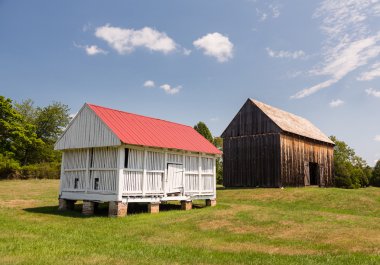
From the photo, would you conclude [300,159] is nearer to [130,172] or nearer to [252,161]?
[252,161]

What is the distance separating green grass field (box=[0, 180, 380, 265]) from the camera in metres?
10.4

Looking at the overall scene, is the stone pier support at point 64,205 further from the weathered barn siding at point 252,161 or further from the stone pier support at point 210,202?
the weathered barn siding at point 252,161

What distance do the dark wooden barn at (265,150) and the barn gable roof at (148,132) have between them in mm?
10938

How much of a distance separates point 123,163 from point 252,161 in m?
20.0

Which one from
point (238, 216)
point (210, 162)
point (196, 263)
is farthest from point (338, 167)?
point (196, 263)

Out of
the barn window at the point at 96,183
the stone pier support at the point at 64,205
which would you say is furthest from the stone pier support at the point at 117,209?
the stone pier support at the point at 64,205

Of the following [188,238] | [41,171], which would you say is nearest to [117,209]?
[188,238]

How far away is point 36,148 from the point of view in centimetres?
5997

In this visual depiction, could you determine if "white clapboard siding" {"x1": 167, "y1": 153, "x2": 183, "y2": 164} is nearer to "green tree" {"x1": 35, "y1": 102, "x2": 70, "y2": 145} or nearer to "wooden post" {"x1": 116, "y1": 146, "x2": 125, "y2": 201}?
"wooden post" {"x1": 116, "y1": 146, "x2": 125, "y2": 201}

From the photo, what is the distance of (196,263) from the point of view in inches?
390

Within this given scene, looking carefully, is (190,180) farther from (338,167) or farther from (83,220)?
(338,167)

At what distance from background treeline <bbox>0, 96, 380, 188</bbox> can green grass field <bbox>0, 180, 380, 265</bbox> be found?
31.0m

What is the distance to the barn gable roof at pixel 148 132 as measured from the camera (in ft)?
67.5

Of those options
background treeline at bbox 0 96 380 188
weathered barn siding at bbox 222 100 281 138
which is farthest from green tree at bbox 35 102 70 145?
weathered barn siding at bbox 222 100 281 138
